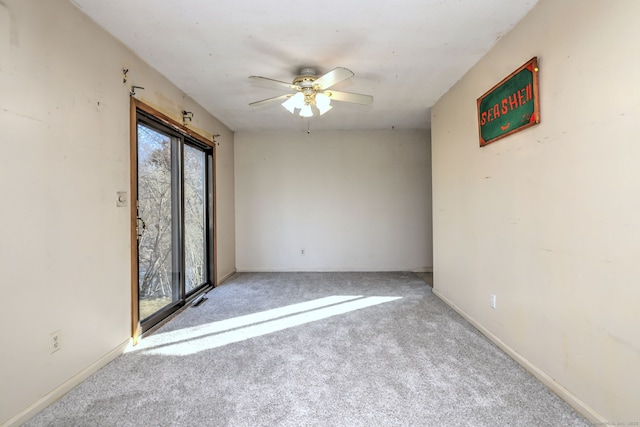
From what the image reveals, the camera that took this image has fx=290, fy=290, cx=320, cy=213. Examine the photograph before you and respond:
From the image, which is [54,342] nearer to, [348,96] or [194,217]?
[194,217]

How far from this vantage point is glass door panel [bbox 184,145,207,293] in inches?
137

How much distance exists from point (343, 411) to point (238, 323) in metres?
1.54

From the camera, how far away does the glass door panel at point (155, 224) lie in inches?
103

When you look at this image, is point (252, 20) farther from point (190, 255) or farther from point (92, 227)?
point (190, 255)

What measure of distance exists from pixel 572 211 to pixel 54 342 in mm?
3028

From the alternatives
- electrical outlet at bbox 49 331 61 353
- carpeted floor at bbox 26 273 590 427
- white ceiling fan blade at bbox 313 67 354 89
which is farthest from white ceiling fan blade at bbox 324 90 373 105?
electrical outlet at bbox 49 331 61 353

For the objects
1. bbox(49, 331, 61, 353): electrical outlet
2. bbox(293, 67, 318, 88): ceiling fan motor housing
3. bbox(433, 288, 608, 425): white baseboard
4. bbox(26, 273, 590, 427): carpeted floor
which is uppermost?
bbox(293, 67, 318, 88): ceiling fan motor housing

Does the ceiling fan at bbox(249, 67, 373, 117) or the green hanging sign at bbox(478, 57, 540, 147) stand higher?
the ceiling fan at bbox(249, 67, 373, 117)

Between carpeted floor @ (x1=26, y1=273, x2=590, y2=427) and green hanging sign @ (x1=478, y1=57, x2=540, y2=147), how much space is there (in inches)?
65.9

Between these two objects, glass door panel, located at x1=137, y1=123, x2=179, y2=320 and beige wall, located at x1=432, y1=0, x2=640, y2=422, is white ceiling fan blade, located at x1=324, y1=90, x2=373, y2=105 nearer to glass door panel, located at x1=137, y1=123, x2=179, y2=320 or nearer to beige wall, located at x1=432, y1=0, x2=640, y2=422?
beige wall, located at x1=432, y1=0, x2=640, y2=422

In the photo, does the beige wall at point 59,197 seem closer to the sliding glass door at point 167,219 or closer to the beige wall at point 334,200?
the sliding glass door at point 167,219

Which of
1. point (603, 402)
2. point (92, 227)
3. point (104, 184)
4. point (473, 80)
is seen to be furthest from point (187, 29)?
point (603, 402)

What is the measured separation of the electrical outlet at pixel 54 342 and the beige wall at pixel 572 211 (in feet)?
9.63

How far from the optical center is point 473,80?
2672mm
